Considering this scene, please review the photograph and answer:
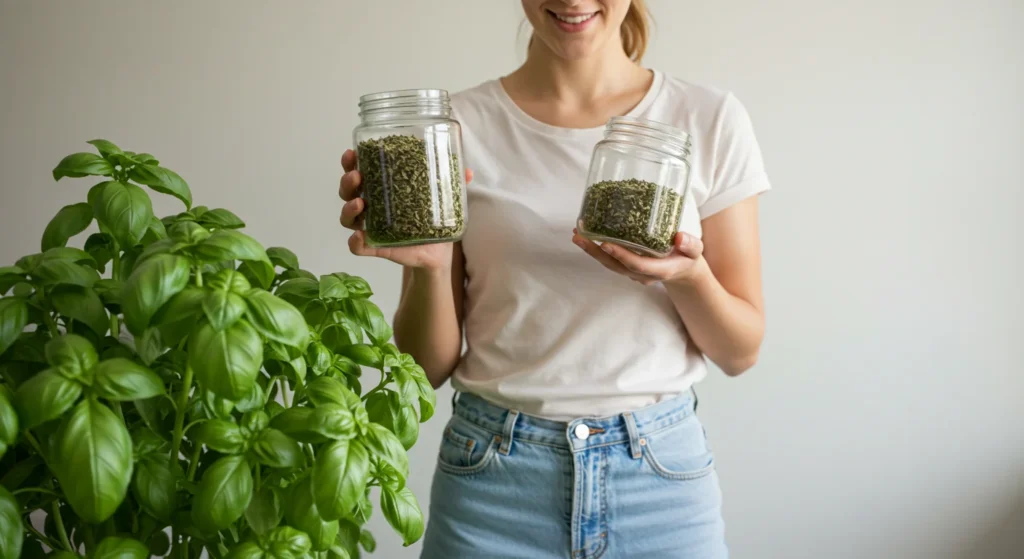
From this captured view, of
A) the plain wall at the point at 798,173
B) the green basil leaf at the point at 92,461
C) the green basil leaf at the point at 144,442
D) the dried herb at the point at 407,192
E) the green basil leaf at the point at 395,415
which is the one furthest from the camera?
the plain wall at the point at 798,173

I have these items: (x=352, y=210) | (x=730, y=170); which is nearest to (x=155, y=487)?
(x=352, y=210)

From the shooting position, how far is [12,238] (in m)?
1.82

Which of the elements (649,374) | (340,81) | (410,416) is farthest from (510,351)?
(340,81)

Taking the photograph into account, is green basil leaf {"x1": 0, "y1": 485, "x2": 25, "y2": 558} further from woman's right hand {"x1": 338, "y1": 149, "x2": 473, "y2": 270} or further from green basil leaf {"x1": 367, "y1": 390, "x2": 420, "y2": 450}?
woman's right hand {"x1": 338, "y1": 149, "x2": 473, "y2": 270}

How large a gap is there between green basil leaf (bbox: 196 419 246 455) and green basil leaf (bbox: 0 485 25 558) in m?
0.12

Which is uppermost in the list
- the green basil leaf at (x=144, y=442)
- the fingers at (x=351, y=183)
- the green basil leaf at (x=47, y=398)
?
the fingers at (x=351, y=183)

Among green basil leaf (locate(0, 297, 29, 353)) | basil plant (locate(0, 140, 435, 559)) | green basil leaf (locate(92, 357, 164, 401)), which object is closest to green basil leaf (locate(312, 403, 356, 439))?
basil plant (locate(0, 140, 435, 559))

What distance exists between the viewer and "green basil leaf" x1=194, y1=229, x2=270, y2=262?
62cm

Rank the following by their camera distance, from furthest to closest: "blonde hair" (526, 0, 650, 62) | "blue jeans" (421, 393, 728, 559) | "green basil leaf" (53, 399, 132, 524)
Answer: "blonde hair" (526, 0, 650, 62)
"blue jeans" (421, 393, 728, 559)
"green basil leaf" (53, 399, 132, 524)

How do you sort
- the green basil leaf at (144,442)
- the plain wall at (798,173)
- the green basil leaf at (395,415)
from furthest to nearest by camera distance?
the plain wall at (798,173)
the green basil leaf at (395,415)
the green basil leaf at (144,442)

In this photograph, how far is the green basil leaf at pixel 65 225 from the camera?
0.77 m

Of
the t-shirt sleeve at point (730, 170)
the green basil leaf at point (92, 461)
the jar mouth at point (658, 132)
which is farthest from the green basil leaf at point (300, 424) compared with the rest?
the t-shirt sleeve at point (730, 170)

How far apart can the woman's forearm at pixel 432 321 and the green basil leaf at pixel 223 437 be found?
0.43 metres

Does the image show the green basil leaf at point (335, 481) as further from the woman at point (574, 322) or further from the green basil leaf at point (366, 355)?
the woman at point (574, 322)
